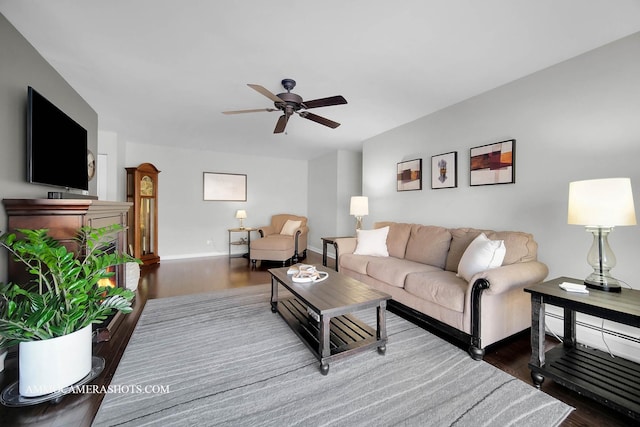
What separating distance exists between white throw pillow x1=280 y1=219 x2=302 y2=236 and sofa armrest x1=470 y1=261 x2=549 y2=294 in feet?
12.8

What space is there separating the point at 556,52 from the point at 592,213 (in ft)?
4.77

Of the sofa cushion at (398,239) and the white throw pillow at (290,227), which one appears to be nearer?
the sofa cushion at (398,239)

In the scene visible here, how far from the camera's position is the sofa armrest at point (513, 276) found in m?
1.83

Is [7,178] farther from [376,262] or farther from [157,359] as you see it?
[376,262]

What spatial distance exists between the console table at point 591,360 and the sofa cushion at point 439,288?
471 millimetres

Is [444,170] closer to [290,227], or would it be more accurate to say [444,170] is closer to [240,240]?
[290,227]

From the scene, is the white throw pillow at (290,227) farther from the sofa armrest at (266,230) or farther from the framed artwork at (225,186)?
the framed artwork at (225,186)

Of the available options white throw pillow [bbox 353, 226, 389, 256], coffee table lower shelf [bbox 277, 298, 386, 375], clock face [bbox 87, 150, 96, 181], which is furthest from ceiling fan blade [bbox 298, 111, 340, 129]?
clock face [bbox 87, 150, 96, 181]

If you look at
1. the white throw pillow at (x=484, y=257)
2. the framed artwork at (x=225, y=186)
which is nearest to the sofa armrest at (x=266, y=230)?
the framed artwork at (x=225, y=186)

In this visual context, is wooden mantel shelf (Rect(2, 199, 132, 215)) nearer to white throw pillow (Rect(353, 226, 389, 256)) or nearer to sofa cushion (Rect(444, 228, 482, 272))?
white throw pillow (Rect(353, 226, 389, 256))

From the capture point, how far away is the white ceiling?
1656 millimetres


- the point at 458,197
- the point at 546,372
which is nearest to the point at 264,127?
the point at 458,197

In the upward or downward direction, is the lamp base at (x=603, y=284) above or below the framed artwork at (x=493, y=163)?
below

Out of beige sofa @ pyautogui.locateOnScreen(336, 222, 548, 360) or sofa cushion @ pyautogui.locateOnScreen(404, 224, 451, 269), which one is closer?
beige sofa @ pyautogui.locateOnScreen(336, 222, 548, 360)
